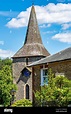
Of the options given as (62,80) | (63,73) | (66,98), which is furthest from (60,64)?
(66,98)

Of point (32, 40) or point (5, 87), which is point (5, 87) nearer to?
point (5, 87)

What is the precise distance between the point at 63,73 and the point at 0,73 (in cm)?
2346

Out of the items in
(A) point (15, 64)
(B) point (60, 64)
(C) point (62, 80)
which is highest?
(A) point (15, 64)

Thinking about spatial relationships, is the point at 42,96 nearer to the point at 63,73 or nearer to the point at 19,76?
the point at 63,73

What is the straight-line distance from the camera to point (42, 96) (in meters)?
18.5

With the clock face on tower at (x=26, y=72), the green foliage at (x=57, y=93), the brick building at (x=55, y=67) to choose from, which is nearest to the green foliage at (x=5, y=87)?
the clock face on tower at (x=26, y=72)

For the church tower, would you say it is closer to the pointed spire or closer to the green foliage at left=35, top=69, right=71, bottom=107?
the pointed spire

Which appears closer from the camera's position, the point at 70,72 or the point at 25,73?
the point at 70,72

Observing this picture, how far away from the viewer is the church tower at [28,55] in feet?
162

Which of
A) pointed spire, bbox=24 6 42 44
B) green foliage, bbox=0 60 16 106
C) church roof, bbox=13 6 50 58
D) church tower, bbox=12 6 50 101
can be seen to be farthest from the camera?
pointed spire, bbox=24 6 42 44

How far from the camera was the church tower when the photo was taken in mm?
49500

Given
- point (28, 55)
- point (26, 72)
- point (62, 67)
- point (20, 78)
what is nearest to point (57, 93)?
point (62, 67)

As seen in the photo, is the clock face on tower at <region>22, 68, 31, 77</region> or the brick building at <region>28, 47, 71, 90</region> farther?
the clock face on tower at <region>22, 68, 31, 77</region>

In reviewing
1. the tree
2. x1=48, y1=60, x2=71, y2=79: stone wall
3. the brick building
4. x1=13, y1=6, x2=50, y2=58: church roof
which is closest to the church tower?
x1=13, y1=6, x2=50, y2=58: church roof
